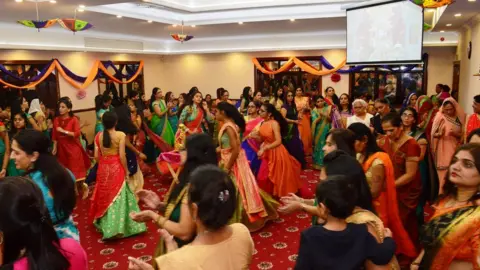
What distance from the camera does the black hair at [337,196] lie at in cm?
162

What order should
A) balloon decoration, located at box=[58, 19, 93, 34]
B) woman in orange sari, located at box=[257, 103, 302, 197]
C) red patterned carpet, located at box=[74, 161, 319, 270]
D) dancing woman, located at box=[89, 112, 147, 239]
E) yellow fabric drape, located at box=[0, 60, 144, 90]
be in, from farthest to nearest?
yellow fabric drape, located at box=[0, 60, 144, 90], balloon decoration, located at box=[58, 19, 93, 34], woman in orange sari, located at box=[257, 103, 302, 197], dancing woman, located at box=[89, 112, 147, 239], red patterned carpet, located at box=[74, 161, 319, 270]

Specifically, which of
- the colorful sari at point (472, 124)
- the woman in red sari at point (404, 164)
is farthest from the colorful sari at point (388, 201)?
the colorful sari at point (472, 124)

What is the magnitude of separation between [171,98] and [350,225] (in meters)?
5.96

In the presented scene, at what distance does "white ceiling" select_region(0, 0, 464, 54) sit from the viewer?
682cm

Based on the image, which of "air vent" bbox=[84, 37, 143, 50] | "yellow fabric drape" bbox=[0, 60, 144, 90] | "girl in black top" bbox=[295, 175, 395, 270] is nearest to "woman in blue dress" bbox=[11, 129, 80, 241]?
"girl in black top" bbox=[295, 175, 395, 270]

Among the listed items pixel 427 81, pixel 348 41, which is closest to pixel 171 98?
pixel 348 41

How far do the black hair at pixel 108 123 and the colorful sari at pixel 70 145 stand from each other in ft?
6.38

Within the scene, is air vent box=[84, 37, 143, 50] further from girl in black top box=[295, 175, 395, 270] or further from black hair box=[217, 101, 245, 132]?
girl in black top box=[295, 175, 395, 270]

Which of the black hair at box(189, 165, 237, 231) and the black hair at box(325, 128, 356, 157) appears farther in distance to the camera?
the black hair at box(325, 128, 356, 157)

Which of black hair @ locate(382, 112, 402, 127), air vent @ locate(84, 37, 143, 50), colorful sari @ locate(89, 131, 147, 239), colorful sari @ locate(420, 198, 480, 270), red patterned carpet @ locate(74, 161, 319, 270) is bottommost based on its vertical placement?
red patterned carpet @ locate(74, 161, 319, 270)

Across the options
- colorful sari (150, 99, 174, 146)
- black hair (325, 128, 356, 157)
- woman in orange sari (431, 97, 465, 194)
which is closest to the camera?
black hair (325, 128, 356, 157)

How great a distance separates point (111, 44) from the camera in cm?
1001

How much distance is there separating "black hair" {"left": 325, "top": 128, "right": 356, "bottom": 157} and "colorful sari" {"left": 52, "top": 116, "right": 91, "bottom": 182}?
14.4ft

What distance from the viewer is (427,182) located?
3.63 metres
